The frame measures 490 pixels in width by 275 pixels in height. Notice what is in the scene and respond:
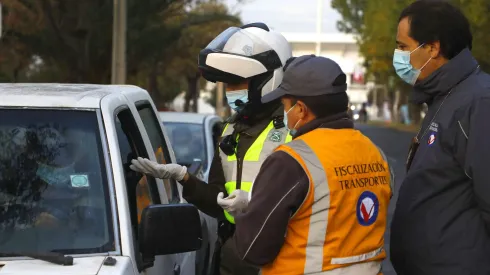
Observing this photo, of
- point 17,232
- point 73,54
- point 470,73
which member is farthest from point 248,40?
point 73,54

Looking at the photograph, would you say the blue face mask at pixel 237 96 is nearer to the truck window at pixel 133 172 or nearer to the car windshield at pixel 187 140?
the truck window at pixel 133 172

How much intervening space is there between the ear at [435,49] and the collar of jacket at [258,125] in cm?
110

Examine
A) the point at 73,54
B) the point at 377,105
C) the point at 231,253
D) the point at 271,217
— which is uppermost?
the point at 271,217

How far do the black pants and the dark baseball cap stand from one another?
135cm

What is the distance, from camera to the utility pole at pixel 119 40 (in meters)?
16.6

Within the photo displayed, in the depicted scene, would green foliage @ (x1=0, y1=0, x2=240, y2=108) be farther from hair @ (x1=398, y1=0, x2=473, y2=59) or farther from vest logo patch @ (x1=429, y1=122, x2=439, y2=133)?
vest logo patch @ (x1=429, y1=122, x2=439, y2=133)

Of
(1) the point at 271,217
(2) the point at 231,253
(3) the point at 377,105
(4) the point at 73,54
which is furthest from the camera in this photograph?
(3) the point at 377,105

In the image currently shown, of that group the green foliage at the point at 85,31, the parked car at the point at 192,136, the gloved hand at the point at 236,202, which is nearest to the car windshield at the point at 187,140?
the parked car at the point at 192,136

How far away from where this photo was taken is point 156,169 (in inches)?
159

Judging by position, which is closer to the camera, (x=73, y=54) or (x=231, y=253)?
(x=231, y=253)

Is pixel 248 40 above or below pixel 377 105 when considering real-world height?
above

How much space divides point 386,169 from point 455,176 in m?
0.26

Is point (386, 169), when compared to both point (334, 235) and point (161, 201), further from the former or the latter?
point (161, 201)

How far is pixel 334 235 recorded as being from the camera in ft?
10.2
